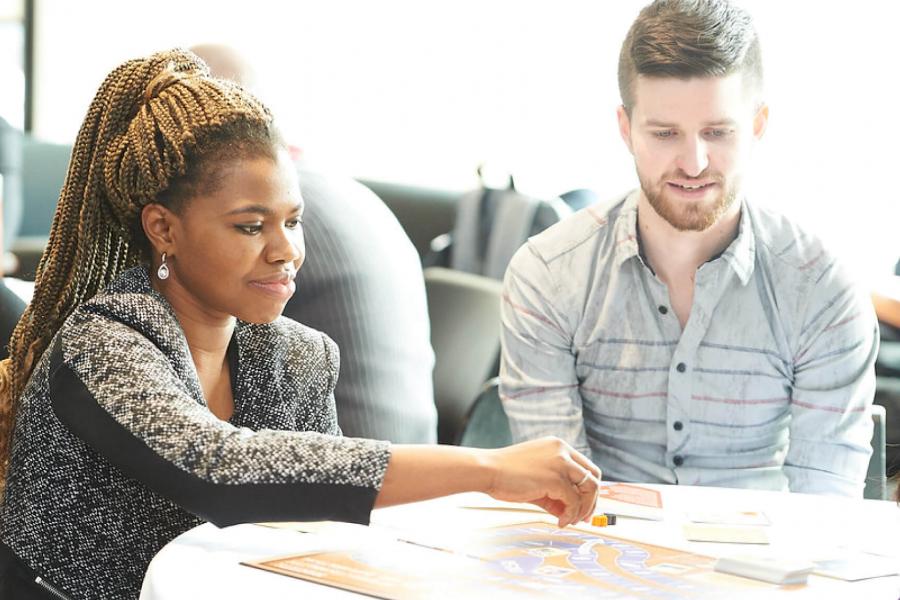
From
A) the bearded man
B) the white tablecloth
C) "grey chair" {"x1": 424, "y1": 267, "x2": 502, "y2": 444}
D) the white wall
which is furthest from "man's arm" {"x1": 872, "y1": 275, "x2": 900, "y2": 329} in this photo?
the white tablecloth

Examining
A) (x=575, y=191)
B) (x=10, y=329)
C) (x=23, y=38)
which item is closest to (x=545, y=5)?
(x=575, y=191)

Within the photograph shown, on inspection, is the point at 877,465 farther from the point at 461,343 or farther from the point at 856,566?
the point at 461,343

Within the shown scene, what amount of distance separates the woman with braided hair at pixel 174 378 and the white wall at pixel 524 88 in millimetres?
1450

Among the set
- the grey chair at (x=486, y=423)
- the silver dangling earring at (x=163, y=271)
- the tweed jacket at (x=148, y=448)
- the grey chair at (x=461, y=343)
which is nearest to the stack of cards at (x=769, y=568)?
the tweed jacket at (x=148, y=448)

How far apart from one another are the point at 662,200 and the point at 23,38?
20.6ft

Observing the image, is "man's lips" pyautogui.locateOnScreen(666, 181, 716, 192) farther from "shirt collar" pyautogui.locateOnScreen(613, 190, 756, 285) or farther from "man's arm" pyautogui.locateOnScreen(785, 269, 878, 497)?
"man's arm" pyautogui.locateOnScreen(785, 269, 878, 497)

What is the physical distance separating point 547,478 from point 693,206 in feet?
2.92

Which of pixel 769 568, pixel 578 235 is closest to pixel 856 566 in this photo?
pixel 769 568

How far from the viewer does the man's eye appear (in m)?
1.46

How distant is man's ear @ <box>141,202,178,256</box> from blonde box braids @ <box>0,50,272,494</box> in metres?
0.02

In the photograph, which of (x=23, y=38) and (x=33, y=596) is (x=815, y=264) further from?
(x=23, y=38)

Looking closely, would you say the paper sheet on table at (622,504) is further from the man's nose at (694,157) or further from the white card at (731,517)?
the man's nose at (694,157)

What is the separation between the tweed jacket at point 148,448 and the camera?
118cm

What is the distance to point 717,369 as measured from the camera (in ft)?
6.51
